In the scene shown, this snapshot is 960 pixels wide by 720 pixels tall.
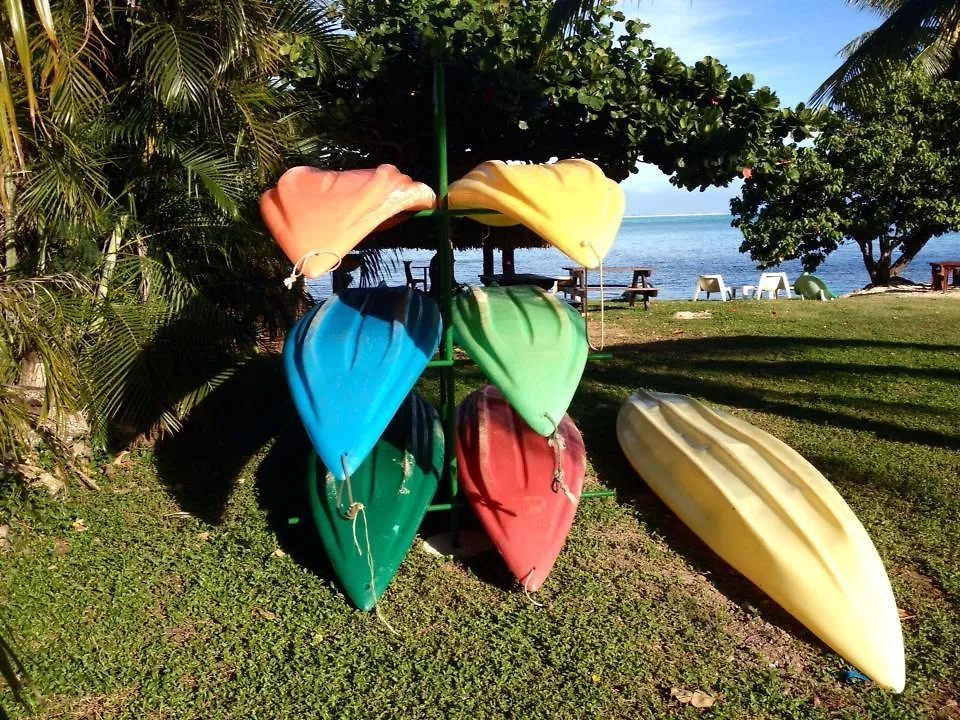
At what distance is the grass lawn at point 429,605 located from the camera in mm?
3428

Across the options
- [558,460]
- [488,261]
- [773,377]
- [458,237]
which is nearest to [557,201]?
[558,460]

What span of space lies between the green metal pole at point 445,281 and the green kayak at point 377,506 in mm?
128

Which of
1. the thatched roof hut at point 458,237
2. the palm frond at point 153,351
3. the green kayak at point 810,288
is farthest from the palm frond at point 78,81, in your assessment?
the green kayak at point 810,288

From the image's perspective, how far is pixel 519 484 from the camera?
4484 mm

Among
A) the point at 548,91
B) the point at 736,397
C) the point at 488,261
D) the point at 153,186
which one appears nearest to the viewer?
the point at 153,186

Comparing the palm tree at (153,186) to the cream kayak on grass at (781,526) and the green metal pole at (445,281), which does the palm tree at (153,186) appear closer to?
the green metal pole at (445,281)

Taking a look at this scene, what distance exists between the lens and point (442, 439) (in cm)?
501

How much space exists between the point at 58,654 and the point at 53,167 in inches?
113

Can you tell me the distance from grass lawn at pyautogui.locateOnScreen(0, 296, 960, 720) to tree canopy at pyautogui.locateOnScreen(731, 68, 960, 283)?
1279cm

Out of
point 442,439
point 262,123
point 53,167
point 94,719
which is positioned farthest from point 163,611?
point 262,123

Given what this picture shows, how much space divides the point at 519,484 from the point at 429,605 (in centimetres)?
83

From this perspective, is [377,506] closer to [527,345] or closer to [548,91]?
[527,345]

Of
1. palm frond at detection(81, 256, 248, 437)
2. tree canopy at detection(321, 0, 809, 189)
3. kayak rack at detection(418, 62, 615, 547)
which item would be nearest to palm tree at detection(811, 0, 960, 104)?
tree canopy at detection(321, 0, 809, 189)

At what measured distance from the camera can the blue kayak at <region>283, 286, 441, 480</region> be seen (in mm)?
3844
